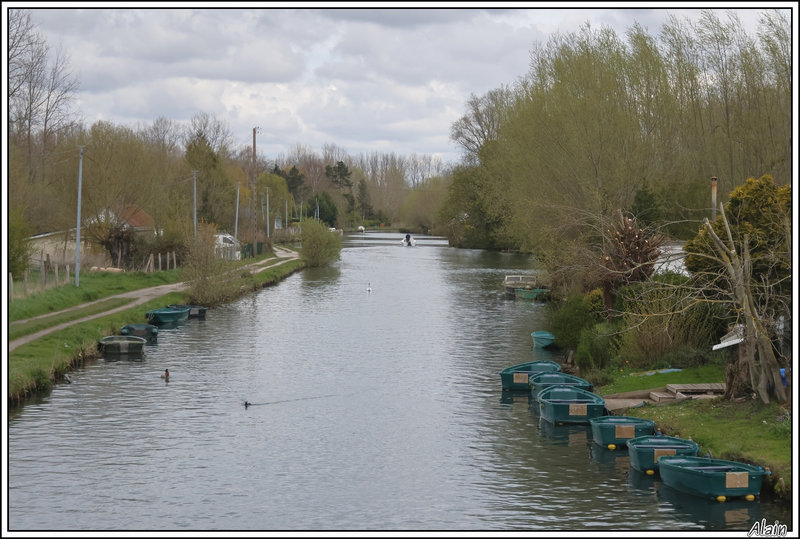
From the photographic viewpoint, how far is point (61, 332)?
128ft

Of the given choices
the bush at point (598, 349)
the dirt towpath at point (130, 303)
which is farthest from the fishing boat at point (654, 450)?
the dirt towpath at point (130, 303)

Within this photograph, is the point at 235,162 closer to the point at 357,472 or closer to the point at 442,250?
the point at 442,250

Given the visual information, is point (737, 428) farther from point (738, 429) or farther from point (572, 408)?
point (572, 408)

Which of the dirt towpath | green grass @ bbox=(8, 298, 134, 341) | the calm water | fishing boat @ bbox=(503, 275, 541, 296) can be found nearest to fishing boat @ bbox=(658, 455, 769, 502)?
the calm water

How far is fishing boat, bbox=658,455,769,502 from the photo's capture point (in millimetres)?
20000

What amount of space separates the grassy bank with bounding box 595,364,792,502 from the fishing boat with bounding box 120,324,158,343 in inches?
970

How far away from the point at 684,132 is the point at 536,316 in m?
13.2

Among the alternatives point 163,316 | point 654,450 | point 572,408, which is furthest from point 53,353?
point 654,450

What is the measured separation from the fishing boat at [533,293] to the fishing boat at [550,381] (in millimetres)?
30373

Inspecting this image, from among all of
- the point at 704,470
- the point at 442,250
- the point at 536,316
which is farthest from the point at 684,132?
the point at 442,250

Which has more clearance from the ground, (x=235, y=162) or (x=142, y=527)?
(x=235, y=162)

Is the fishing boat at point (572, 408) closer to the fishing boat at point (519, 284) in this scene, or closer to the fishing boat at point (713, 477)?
the fishing boat at point (713, 477)

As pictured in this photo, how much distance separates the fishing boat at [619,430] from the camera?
80.5ft

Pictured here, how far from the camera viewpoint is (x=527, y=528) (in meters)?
19.1
